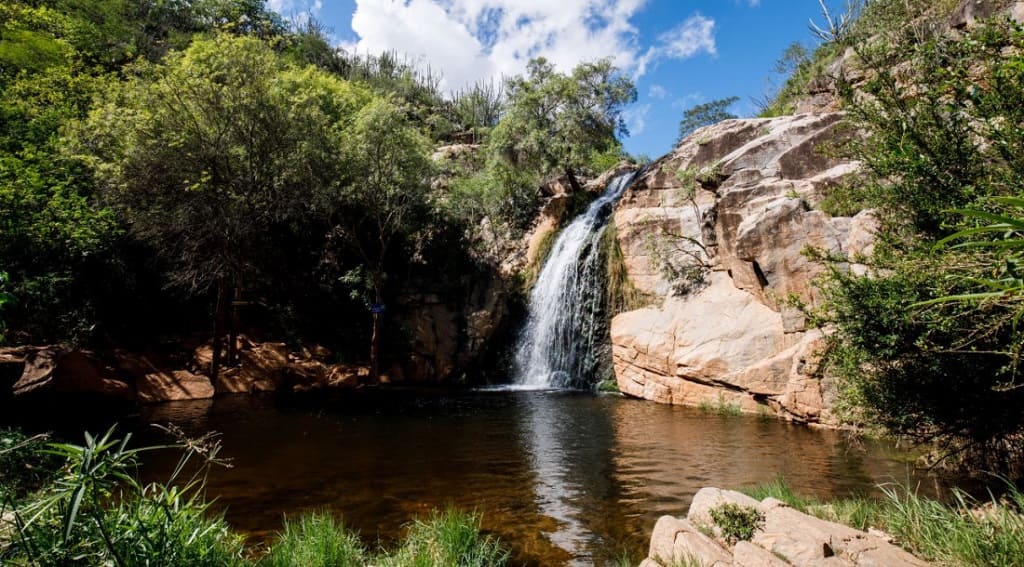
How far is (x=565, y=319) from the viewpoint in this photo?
20344mm

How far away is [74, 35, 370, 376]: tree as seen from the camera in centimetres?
1633

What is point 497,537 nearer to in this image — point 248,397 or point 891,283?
point 891,283

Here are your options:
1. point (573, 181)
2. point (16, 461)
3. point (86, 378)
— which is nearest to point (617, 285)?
point (573, 181)

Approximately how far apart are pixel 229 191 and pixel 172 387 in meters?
6.53

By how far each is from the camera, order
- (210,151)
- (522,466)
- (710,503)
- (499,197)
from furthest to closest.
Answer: (499,197), (210,151), (522,466), (710,503)

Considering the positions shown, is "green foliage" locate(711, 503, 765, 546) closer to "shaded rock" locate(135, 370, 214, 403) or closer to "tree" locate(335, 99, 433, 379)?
"shaded rock" locate(135, 370, 214, 403)

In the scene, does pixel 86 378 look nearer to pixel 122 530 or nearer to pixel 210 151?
pixel 210 151

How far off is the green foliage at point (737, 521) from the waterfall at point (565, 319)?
569 inches

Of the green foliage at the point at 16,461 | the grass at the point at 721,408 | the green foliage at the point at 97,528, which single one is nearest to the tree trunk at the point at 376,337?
the grass at the point at 721,408

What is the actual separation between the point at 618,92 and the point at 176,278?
2167 cm

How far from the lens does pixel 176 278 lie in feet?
59.7

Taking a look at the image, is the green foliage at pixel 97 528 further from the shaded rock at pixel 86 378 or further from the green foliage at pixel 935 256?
the shaded rock at pixel 86 378

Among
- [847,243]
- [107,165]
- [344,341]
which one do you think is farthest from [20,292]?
[847,243]

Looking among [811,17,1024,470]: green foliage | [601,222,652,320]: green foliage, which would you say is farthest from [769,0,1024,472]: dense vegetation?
[601,222,652,320]: green foliage
